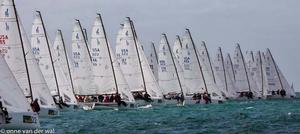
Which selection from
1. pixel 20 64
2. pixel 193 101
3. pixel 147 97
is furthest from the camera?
pixel 193 101

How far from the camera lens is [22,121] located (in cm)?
3288

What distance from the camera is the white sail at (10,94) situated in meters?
32.8

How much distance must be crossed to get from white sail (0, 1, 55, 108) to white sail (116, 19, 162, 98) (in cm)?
3255

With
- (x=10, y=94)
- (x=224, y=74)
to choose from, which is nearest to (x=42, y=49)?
(x=10, y=94)

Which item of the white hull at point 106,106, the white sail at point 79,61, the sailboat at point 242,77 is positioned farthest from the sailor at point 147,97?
the sailboat at point 242,77

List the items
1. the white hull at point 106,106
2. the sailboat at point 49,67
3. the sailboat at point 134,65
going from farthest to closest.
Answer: the sailboat at point 134,65 → the white hull at point 106,106 → the sailboat at point 49,67

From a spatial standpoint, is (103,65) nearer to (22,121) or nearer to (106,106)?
(106,106)

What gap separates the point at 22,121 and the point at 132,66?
163 ft

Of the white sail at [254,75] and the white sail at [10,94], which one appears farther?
the white sail at [254,75]

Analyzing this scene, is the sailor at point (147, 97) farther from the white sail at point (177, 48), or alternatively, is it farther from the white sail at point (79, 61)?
the white sail at point (177, 48)

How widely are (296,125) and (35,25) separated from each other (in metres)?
33.5

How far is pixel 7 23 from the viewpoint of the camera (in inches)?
1844

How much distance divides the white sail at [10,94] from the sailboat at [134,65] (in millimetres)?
47981

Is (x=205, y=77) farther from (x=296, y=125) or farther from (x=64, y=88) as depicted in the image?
(x=296, y=125)
